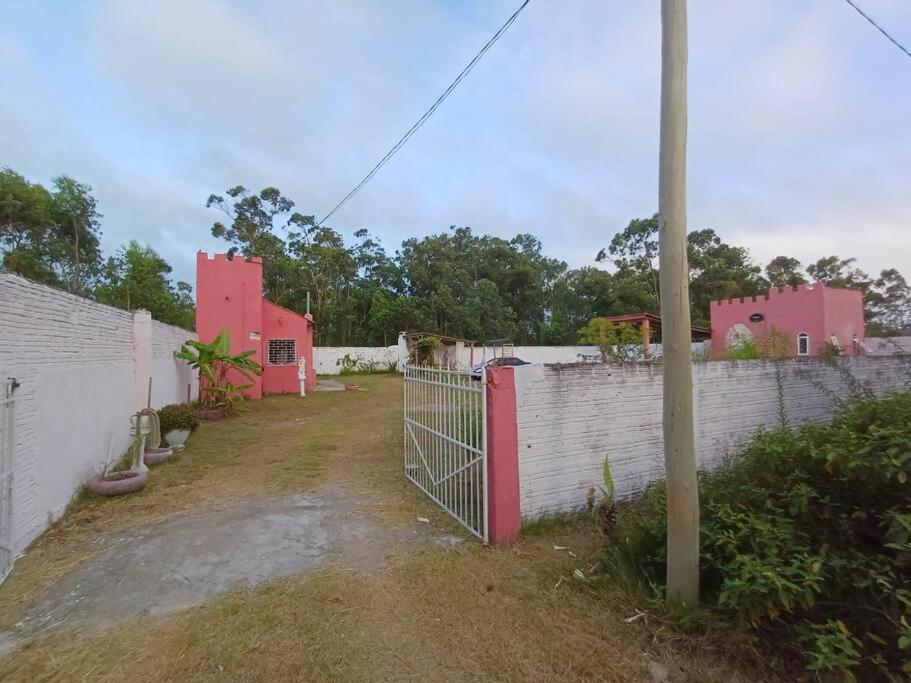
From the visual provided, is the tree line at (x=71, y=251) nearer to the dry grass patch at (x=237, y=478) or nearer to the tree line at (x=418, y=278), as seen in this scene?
the tree line at (x=418, y=278)

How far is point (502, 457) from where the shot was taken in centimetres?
379

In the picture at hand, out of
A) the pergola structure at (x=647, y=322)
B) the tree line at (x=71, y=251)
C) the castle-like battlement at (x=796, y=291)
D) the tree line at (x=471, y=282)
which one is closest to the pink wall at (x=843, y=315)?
the castle-like battlement at (x=796, y=291)

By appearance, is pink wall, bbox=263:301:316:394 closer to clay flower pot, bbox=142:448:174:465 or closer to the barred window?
the barred window

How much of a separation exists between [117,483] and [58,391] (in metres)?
1.27

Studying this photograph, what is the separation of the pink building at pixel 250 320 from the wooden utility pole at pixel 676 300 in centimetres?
1243

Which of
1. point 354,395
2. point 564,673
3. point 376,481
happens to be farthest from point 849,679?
point 354,395

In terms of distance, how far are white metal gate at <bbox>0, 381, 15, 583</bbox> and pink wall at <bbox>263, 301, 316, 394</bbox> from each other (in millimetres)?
12722

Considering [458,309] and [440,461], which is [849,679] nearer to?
[440,461]

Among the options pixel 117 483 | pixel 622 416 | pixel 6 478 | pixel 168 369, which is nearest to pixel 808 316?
pixel 622 416

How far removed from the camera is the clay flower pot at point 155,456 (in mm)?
6465

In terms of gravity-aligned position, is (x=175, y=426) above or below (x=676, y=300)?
below

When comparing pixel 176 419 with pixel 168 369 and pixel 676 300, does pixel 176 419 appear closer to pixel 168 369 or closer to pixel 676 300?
pixel 168 369

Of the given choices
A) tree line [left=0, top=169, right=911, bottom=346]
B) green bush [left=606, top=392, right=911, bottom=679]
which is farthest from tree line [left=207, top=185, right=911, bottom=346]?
green bush [left=606, top=392, right=911, bottom=679]

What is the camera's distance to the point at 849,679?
192 centimetres
